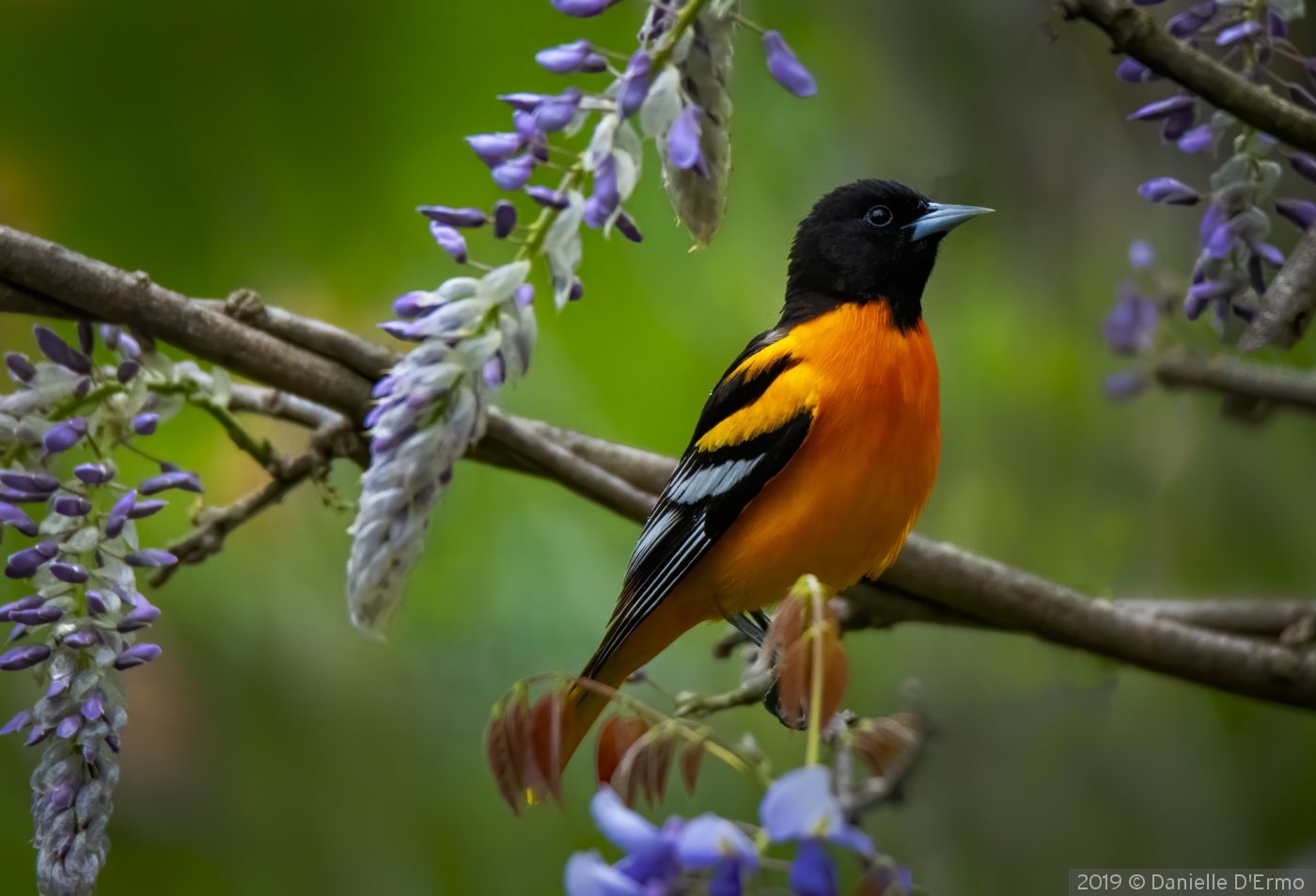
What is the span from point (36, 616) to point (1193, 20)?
1.07 meters

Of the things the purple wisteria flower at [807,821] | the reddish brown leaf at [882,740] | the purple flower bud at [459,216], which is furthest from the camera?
the purple flower bud at [459,216]

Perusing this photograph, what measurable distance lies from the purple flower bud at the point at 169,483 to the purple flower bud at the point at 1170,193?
92 centimetres

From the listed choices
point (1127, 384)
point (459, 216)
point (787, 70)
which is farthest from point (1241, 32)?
point (1127, 384)

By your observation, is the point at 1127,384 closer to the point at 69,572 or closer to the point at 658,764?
the point at 658,764

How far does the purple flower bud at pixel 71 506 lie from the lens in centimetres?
96

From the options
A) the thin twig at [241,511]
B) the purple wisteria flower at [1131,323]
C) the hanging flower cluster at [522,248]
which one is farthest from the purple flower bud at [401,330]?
the purple wisteria flower at [1131,323]

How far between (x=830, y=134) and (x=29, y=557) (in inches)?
67.3

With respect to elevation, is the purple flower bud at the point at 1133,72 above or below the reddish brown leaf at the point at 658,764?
above

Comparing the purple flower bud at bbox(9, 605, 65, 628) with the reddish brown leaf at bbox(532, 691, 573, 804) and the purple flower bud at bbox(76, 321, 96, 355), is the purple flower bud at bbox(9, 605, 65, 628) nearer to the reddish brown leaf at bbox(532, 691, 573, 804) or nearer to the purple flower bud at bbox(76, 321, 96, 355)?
the purple flower bud at bbox(76, 321, 96, 355)

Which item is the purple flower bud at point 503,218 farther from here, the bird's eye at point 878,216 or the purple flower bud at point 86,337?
the bird's eye at point 878,216

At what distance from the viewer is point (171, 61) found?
7.13ft

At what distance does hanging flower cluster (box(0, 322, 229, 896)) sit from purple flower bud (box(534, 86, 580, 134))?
484mm

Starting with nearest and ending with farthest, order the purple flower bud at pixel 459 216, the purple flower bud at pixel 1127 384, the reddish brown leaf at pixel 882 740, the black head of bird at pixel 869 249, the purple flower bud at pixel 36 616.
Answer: the reddish brown leaf at pixel 882 740
the purple flower bud at pixel 459 216
the purple flower bud at pixel 36 616
the black head of bird at pixel 869 249
the purple flower bud at pixel 1127 384

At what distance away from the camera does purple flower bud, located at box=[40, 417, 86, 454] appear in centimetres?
102
